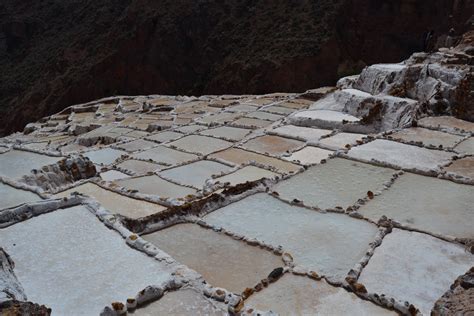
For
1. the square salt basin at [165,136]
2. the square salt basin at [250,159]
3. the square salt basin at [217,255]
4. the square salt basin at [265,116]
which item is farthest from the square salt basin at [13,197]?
the square salt basin at [265,116]

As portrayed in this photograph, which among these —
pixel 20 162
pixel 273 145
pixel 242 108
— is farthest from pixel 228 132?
pixel 20 162

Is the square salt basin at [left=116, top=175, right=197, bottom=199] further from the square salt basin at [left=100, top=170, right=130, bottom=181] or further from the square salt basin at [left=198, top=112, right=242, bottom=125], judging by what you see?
the square salt basin at [left=198, top=112, right=242, bottom=125]

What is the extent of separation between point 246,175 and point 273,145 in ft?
5.66

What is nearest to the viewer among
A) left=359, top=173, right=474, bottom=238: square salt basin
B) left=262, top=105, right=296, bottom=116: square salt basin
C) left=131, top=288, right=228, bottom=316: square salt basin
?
left=131, top=288, right=228, bottom=316: square salt basin

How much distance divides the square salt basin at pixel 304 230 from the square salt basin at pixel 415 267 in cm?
18

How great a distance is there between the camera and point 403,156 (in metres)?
6.88

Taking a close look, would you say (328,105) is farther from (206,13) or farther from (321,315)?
(206,13)

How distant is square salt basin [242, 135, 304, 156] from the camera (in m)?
8.14

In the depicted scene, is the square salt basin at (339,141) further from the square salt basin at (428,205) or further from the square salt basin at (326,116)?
the square salt basin at (428,205)

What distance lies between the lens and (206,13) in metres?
32.1

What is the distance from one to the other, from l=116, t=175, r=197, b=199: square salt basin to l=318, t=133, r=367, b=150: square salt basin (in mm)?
2726

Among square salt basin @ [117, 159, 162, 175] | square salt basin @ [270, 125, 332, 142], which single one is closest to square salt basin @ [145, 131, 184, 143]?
square salt basin @ [117, 159, 162, 175]

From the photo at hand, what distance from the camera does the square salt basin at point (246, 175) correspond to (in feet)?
21.7

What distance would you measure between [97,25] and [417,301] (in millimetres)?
32958
